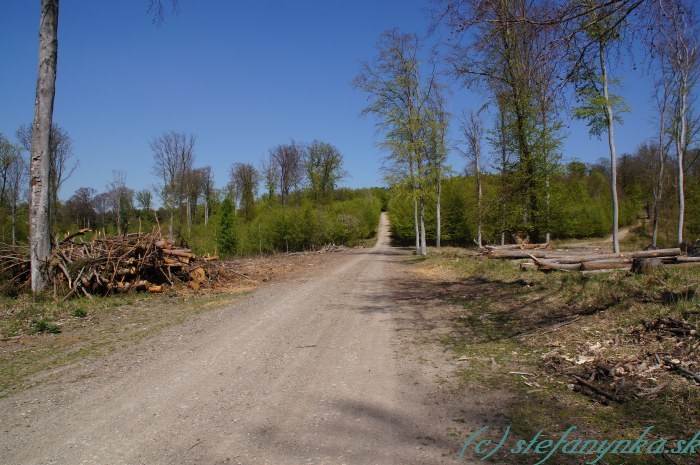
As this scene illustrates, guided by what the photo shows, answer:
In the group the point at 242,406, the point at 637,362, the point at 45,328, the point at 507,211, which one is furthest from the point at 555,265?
the point at 45,328

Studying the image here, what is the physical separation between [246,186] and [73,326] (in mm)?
48446

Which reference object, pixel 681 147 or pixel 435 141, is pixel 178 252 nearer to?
pixel 435 141

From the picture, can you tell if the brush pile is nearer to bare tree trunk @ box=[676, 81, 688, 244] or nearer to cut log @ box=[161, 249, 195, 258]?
cut log @ box=[161, 249, 195, 258]

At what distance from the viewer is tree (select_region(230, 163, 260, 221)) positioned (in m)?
49.5

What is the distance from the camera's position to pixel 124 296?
10781 mm

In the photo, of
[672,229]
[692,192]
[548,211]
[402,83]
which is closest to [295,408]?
[548,211]

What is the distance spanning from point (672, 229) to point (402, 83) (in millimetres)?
33373

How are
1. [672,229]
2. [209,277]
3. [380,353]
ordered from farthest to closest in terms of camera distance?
[672,229]
[209,277]
[380,353]

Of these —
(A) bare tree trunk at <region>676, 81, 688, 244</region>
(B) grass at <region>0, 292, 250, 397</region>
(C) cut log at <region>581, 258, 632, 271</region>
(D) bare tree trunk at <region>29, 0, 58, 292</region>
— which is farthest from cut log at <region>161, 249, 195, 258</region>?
(A) bare tree trunk at <region>676, 81, 688, 244</region>

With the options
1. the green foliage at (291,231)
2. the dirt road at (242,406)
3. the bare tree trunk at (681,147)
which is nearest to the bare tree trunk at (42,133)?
the dirt road at (242,406)

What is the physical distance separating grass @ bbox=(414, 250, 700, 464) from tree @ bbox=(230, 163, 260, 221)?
41.9 meters

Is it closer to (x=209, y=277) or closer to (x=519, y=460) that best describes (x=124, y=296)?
(x=209, y=277)

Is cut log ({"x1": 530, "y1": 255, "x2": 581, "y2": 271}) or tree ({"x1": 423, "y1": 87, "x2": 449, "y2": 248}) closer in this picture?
cut log ({"x1": 530, "y1": 255, "x2": 581, "y2": 271})

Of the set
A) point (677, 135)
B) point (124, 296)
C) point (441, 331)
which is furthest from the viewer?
point (677, 135)
